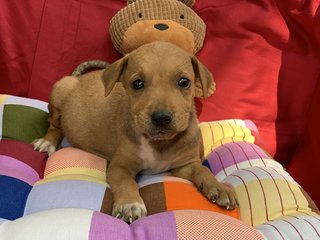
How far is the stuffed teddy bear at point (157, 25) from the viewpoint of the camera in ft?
9.02

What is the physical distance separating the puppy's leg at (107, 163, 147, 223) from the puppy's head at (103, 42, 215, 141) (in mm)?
254

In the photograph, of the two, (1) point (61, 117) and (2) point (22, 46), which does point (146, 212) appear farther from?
(2) point (22, 46)

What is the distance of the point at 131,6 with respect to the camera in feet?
9.51

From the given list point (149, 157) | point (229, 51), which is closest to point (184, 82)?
point (149, 157)

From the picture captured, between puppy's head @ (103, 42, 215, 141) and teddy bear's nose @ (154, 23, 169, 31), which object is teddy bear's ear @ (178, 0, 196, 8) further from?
puppy's head @ (103, 42, 215, 141)

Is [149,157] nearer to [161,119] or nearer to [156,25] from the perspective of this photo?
[161,119]

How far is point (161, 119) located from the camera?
1965 millimetres

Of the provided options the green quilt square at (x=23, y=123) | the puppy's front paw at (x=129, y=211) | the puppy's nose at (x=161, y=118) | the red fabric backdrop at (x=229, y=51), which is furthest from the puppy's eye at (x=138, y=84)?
the red fabric backdrop at (x=229, y=51)

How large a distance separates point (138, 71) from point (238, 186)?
2.48ft

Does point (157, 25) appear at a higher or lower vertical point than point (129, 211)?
higher

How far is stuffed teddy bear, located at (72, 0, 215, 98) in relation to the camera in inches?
108

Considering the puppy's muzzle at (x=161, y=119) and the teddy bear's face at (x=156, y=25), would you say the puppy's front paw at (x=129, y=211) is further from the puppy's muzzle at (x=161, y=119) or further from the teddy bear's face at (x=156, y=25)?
the teddy bear's face at (x=156, y=25)

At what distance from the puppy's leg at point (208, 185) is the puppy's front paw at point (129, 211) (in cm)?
34

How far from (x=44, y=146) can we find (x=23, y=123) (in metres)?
0.29
